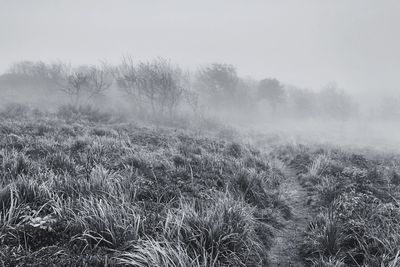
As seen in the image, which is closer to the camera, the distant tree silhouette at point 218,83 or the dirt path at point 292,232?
the dirt path at point 292,232

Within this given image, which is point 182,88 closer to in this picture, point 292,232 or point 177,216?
point 292,232

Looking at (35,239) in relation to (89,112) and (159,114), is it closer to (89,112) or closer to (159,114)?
(89,112)

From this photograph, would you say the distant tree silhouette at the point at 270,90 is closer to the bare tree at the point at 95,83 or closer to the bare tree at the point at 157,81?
the bare tree at the point at 157,81

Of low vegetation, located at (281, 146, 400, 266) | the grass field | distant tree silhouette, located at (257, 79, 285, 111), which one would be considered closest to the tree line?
distant tree silhouette, located at (257, 79, 285, 111)

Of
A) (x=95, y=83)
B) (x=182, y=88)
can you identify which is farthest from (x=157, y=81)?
(x=95, y=83)

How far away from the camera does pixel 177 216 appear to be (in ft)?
12.5

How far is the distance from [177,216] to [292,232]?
259cm

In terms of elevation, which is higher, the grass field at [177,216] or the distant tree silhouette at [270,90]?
the distant tree silhouette at [270,90]

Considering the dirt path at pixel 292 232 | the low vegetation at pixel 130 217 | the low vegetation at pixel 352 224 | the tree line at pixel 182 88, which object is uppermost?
the tree line at pixel 182 88

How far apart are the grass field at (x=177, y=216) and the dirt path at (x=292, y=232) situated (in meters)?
0.02

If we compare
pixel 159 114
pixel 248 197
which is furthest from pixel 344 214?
pixel 159 114

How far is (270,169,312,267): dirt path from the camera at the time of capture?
395cm

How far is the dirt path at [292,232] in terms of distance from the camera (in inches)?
156

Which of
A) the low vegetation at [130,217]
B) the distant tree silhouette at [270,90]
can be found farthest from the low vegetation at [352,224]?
the distant tree silhouette at [270,90]
